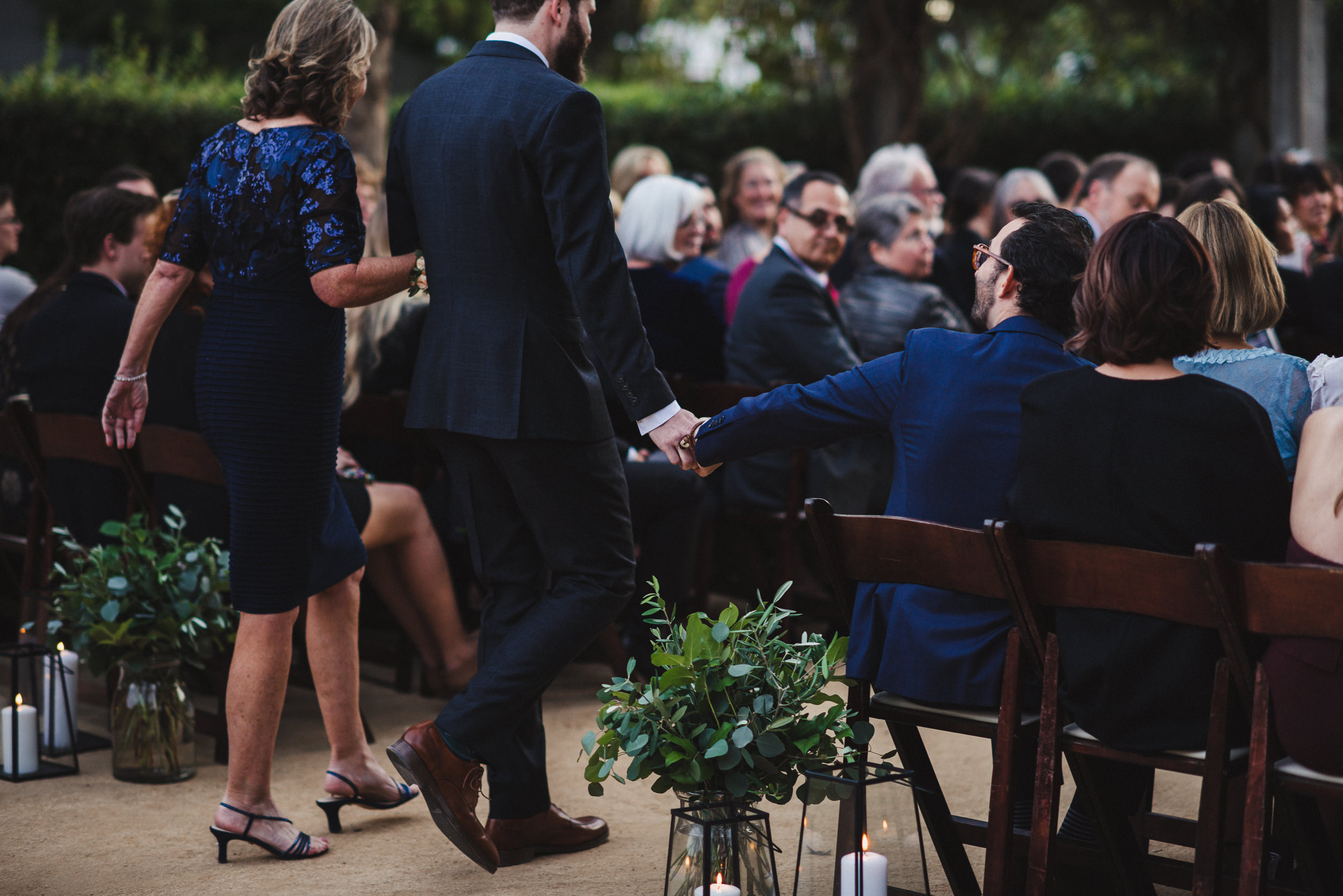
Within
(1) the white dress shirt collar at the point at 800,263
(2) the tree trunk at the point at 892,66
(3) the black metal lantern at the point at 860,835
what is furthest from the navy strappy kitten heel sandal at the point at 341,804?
(2) the tree trunk at the point at 892,66

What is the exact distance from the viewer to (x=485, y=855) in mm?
2986

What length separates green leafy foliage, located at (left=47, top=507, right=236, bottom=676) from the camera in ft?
12.7

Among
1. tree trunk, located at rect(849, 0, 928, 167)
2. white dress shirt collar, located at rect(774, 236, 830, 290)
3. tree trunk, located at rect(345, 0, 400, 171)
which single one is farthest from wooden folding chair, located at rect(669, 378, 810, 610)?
tree trunk, located at rect(849, 0, 928, 167)

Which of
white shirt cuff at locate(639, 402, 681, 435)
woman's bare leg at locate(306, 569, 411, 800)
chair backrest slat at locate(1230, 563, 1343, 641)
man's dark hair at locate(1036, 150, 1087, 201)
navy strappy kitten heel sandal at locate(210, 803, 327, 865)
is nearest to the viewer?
chair backrest slat at locate(1230, 563, 1343, 641)

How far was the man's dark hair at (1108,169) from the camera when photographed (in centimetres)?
646

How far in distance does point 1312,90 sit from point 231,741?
11094 mm

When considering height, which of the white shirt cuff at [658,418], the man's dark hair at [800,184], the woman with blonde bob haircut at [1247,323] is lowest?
the white shirt cuff at [658,418]

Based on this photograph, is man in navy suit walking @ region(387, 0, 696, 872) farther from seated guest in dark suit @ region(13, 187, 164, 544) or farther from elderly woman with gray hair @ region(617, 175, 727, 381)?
elderly woman with gray hair @ region(617, 175, 727, 381)

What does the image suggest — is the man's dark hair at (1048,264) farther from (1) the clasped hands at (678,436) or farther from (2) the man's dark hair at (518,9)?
(2) the man's dark hair at (518,9)

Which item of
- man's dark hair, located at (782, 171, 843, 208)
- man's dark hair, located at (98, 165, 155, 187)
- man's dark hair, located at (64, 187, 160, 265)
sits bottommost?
man's dark hair, located at (64, 187, 160, 265)

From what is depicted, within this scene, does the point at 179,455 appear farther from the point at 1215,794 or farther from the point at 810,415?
the point at 1215,794

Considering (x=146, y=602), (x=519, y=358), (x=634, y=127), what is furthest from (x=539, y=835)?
(x=634, y=127)

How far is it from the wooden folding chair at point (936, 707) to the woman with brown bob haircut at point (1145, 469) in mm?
115

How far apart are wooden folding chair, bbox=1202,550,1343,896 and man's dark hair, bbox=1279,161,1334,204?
17.7 ft
